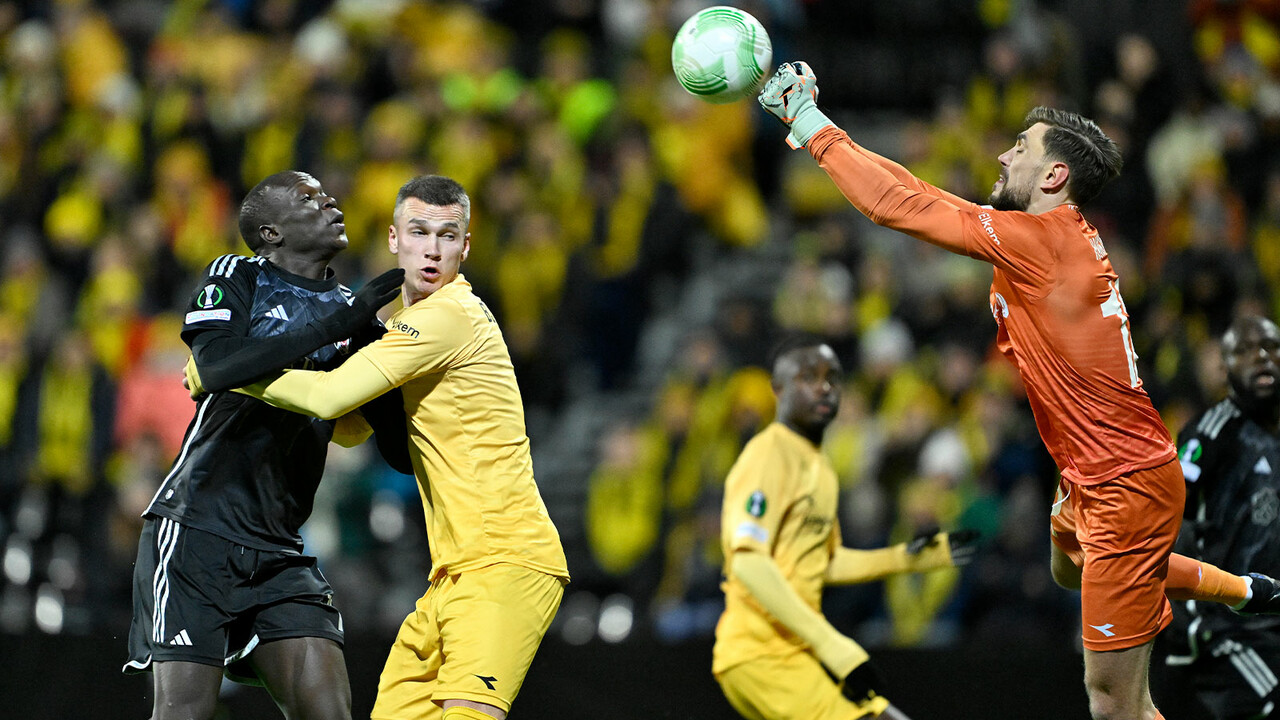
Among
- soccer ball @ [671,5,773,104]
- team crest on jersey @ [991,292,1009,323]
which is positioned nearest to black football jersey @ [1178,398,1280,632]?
team crest on jersey @ [991,292,1009,323]

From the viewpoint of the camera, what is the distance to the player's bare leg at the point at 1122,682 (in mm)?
5402

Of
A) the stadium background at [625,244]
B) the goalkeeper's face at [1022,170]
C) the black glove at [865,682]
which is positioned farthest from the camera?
the stadium background at [625,244]

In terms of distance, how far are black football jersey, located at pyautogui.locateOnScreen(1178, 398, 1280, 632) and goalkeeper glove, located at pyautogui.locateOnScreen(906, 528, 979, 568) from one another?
99 cm

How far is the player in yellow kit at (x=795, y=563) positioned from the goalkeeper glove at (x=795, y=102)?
169 cm

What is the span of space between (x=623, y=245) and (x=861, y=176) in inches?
294

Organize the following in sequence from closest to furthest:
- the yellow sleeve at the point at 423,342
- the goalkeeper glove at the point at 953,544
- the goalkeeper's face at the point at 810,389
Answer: the yellow sleeve at the point at 423,342
the goalkeeper glove at the point at 953,544
the goalkeeper's face at the point at 810,389

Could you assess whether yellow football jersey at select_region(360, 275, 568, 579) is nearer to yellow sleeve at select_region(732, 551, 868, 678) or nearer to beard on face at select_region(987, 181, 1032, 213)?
yellow sleeve at select_region(732, 551, 868, 678)

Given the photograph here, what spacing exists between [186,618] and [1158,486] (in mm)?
3460

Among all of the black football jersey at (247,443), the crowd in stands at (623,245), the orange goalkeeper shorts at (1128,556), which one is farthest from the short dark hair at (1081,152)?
the crowd in stands at (623,245)

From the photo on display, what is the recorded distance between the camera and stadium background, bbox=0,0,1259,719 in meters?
10.4

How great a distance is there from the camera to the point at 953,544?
6781 mm

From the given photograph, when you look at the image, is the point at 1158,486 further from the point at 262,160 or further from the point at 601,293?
the point at 262,160

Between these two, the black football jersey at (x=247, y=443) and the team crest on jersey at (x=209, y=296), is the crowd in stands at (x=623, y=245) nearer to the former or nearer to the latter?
the black football jersey at (x=247, y=443)

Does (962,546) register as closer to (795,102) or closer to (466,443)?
(795,102)
